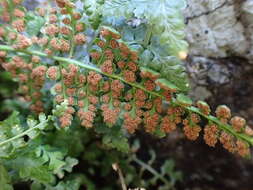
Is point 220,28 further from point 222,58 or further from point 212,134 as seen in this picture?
point 212,134

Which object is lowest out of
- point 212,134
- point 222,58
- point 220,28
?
point 212,134

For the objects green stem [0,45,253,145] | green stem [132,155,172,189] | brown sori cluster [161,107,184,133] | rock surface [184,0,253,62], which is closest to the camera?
green stem [0,45,253,145]

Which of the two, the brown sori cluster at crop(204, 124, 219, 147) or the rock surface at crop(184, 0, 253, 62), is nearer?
the brown sori cluster at crop(204, 124, 219, 147)

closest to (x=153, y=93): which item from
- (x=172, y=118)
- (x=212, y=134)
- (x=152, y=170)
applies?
(x=172, y=118)

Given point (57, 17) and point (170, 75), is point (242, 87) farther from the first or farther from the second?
point (57, 17)

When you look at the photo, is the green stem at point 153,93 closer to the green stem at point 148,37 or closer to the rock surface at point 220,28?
the green stem at point 148,37

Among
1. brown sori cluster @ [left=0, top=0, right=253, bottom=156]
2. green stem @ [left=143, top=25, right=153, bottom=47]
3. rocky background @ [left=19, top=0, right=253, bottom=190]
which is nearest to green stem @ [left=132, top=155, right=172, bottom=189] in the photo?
rocky background @ [left=19, top=0, right=253, bottom=190]

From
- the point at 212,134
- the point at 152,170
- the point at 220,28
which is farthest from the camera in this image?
the point at 152,170

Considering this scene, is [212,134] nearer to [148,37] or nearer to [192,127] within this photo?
[192,127]

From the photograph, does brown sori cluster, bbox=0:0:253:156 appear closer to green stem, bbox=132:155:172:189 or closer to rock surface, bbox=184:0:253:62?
rock surface, bbox=184:0:253:62

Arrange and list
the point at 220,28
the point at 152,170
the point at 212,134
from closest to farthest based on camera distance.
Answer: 1. the point at 212,134
2. the point at 220,28
3. the point at 152,170

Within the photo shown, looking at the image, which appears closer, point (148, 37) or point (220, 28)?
point (148, 37)

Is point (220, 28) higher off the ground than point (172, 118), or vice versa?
point (220, 28)
